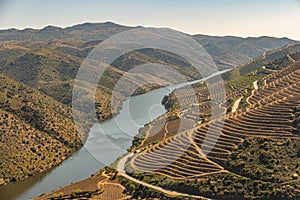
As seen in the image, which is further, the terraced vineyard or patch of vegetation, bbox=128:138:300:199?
the terraced vineyard

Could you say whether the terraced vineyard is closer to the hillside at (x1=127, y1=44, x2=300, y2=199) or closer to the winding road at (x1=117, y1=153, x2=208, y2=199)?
the hillside at (x1=127, y1=44, x2=300, y2=199)

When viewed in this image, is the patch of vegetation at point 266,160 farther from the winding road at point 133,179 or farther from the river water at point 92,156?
the river water at point 92,156

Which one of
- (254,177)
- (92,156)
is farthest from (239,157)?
(92,156)

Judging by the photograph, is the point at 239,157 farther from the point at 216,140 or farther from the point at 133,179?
the point at 133,179

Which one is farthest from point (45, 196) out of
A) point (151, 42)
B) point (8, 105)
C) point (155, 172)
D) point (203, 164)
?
point (151, 42)

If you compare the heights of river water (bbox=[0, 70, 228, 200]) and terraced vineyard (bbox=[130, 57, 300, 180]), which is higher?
terraced vineyard (bbox=[130, 57, 300, 180])

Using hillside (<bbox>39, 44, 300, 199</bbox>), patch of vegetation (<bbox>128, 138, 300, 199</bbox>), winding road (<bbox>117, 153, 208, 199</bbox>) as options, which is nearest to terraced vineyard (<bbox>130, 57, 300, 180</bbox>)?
hillside (<bbox>39, 44, 300, 199</bbox>)
